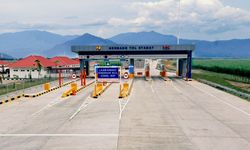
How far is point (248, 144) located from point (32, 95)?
25.9 m

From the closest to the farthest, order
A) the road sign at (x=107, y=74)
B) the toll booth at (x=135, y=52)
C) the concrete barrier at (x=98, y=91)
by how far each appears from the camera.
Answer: the concrete barrier at (x=98, y=91) → the road sign at (x=107, y=74) → the toll booth at (x=135, y=52)

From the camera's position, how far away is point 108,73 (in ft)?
120

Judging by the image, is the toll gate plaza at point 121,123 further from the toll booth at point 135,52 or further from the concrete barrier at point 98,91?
the toll booth at point 135,52

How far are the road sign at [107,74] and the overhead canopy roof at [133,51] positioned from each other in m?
28.0

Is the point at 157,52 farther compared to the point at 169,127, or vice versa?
the point at 157,52

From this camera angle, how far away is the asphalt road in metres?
16.5

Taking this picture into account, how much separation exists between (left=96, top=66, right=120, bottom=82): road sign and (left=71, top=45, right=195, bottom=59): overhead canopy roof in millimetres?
28027

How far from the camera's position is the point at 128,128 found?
19.8m

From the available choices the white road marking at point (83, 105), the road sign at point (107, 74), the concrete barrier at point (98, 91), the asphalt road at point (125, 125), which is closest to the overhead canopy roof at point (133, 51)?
the concrete barrier at point (98, 91)

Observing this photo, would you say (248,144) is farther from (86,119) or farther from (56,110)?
(56,110)

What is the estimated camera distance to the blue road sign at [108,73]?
36.3 m

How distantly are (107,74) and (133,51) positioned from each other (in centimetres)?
2934

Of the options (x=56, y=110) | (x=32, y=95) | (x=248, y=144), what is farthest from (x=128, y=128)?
(x=32, y=95)

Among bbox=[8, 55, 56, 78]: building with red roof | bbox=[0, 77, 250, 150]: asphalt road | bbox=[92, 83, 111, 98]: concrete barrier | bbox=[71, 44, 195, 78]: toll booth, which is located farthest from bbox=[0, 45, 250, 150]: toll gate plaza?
bbox=[8, 55, 56, 78]: building with red roof
